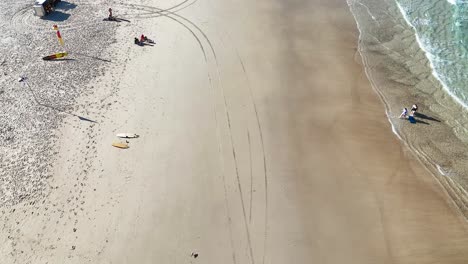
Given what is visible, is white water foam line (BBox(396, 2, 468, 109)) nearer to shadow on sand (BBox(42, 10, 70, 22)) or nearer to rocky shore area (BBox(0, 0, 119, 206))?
rocky shore area (BBox(0, 0, 119, 206))

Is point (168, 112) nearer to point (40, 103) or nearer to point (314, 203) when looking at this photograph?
point (40, 103)

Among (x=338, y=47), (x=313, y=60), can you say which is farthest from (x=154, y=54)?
(x=338, y=47)

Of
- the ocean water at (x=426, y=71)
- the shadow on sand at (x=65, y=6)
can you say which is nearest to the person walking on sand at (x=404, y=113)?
the ocean water at (x=426, y=71)

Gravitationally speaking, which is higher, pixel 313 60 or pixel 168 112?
pixel 313 60

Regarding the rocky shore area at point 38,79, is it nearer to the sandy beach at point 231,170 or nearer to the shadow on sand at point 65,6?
the shadow on sand at point 65,6

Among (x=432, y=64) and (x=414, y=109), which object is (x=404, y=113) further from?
(x=432, y=64)

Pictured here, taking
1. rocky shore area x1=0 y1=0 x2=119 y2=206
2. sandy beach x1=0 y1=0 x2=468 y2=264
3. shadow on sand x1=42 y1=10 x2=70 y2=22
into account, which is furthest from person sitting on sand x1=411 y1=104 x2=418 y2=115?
shadow on sand x1=42 y1=10 x2=70 y2=22
